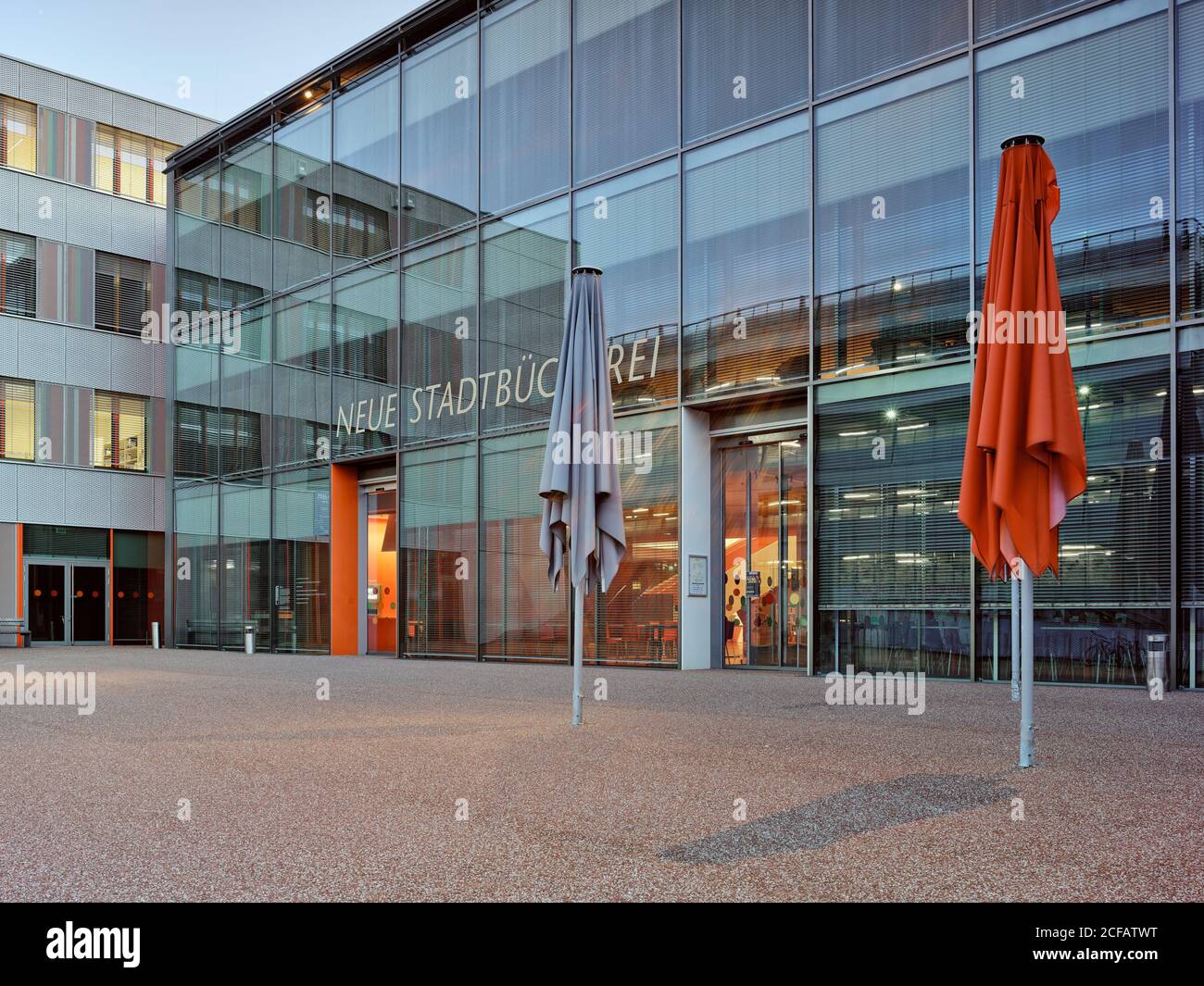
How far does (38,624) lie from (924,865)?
26.2m

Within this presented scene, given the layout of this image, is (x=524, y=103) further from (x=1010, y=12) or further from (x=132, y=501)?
(x=132, y=501)

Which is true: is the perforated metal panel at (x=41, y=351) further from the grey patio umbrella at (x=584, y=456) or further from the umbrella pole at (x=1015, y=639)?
the umbrella pole at (x=1015, y=639)

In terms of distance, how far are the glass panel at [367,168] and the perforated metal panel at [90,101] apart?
31.3 ft

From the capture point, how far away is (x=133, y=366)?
27.4 meters

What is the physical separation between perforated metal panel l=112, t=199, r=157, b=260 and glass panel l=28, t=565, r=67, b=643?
8144mm

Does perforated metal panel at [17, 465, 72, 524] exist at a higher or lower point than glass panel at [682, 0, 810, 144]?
lower

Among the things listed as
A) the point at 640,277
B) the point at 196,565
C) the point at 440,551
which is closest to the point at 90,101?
the point at 196,565

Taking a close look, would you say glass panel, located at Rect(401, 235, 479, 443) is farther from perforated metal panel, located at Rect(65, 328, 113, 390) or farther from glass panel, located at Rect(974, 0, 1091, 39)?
perforated metal panel, located at Rect(65, 328, 113, 390)

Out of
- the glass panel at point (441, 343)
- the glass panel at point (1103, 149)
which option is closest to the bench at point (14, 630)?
the glass panel at point (441, 343)

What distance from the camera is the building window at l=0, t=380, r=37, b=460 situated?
25.1m

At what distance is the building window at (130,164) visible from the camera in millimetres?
27125

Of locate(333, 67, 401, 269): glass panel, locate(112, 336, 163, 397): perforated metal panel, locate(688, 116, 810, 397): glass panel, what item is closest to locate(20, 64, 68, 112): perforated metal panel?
locate(112, 336, 163, 397): perforated metal panel
